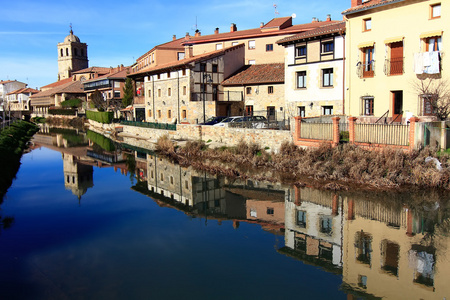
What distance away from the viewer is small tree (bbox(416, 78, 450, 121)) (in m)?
19.2

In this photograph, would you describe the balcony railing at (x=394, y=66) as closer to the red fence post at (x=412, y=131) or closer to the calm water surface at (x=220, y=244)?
the red fence post at (x=412, y=131)

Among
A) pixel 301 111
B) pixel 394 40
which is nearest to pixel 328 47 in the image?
pixel 301 111

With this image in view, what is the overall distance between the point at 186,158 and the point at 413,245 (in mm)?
17457

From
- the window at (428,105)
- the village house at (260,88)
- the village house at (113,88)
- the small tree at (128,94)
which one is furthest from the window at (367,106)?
the village house at (113,88)

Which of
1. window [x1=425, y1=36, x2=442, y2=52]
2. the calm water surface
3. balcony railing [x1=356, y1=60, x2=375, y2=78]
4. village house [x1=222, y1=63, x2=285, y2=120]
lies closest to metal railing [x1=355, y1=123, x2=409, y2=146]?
the calm water surface

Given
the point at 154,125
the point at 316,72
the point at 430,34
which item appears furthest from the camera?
the point at 154,125

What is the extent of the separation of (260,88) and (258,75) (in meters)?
1.76

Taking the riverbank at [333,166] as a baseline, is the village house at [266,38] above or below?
above

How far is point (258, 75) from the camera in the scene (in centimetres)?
3616

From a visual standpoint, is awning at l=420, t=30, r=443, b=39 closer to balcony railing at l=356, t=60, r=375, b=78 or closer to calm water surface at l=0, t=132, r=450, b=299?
balcony railing at l=356, t=60, r=375, b=78

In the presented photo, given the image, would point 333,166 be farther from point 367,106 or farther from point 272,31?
point 272,31

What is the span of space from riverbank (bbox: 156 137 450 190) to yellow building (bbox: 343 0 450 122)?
16.3ft

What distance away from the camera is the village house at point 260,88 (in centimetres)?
3400

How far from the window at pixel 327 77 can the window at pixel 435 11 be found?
25.0 feet
